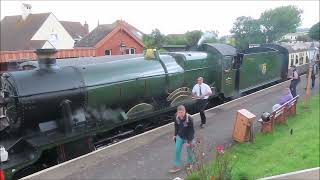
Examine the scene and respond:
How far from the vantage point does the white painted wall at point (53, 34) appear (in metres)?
43.6

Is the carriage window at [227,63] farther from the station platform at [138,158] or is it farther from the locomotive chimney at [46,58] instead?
the locomotive chimney at [46,58]

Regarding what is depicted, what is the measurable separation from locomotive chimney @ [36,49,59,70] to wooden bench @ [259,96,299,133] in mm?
6499

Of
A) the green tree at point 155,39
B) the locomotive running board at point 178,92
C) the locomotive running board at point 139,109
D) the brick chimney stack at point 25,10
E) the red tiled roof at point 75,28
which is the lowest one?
the locomotive running board at point 139,109

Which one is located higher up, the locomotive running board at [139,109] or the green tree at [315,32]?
the green tree at [315,32]

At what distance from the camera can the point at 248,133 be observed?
10125 mm

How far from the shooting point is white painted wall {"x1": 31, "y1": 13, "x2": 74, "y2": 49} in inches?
1716

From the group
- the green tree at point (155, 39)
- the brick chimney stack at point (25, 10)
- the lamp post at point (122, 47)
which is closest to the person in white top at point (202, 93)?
the lamp post at point (122, 47)

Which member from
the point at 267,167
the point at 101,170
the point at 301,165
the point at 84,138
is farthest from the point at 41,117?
the point at 301,165

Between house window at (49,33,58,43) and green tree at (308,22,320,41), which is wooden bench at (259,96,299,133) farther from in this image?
green tree at (308,22,320,41)

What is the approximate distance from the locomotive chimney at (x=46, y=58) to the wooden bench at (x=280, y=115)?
6.50m

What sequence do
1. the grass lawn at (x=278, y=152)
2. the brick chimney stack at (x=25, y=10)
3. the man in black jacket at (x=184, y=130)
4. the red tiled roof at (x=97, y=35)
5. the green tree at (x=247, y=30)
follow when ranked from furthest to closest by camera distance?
the green tree at (x=247, y=30) < the brick chimney stack at (x=25, y=10) < the red tiled roof at (x=97, y=35) < the grass lawn at (x=278, y=152) < the man in black jacket at (x=184, y=130)

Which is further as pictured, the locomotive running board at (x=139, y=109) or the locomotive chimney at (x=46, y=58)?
the locomotive running board at (x=139, y=109)

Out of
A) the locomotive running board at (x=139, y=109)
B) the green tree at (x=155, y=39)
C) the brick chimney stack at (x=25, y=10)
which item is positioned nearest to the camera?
the locomotive running board at (x=139, y=109)

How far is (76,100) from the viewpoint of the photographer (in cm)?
898
